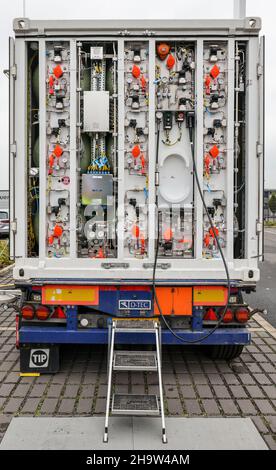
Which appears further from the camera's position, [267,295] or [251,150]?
[267,295]

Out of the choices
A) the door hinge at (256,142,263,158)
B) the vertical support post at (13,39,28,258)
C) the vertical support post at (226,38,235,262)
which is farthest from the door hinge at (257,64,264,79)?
the vertical support post at (13,39,28,258)

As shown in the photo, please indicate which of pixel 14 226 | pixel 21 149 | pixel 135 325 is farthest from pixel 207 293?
pixel 21 149

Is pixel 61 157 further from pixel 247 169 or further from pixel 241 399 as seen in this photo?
pixel 241 399

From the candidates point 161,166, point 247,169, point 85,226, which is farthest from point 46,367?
point 247,169

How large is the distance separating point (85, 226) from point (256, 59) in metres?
2.36

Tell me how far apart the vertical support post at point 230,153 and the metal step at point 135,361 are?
126cm

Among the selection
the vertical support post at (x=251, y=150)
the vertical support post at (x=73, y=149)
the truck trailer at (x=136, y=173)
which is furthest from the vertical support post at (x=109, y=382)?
the vertical support post at (x=251, y=150)

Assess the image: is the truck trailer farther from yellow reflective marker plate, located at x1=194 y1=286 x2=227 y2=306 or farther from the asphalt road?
the asphalt road

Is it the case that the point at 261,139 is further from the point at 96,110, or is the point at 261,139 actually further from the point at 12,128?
the point at 12,128

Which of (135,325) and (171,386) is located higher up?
(135,325)

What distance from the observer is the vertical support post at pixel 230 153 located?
4.31 m

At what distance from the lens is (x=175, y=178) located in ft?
14.6

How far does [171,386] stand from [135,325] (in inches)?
30.2

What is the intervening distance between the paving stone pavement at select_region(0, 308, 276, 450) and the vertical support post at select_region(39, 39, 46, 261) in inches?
52.2
